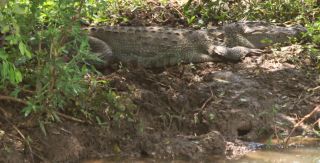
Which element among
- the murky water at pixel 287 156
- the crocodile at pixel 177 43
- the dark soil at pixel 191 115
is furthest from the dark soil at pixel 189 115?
the crocodile at pixel 177 43

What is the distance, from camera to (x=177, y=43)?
7.64 meters

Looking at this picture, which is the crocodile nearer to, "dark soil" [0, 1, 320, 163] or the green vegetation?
"dark soil" [0, 1, 320, 163]

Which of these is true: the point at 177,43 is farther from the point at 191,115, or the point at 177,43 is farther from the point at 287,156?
the point at 287,156

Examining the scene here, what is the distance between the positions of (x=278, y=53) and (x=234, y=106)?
159 cm

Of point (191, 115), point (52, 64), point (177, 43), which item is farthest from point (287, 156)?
point (177, 43)

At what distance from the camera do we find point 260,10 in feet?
28.8

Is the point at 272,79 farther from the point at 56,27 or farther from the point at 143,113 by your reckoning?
the point at 56,27

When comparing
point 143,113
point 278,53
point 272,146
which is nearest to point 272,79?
point 278,53

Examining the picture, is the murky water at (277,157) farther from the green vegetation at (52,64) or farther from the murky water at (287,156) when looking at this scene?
the green vegetation at (52,64)

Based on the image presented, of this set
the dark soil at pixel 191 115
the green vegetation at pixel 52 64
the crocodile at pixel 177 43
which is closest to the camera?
the green vegetation at pixel 52 64

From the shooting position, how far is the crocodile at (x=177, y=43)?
736cm

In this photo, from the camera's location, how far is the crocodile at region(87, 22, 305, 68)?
24.1 ft

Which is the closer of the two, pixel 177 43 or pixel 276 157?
pixel 276 157

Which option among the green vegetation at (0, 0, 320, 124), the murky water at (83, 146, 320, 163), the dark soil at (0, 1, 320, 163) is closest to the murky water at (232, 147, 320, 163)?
the murky water at (83, 146, 320, 163)
